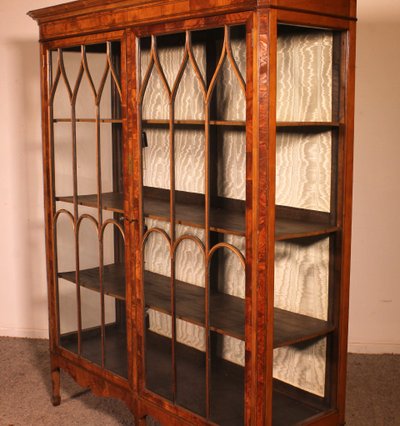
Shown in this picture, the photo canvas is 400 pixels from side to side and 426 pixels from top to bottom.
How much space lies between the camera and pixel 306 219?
2.29 metres

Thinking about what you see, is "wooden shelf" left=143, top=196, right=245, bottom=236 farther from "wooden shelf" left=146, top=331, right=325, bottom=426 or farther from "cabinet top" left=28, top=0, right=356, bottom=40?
"cabinet top" left=28, top=0, right=356, bottom=40

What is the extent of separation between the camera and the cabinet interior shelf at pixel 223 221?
2106 millimetres

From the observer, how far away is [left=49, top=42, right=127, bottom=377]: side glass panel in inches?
102

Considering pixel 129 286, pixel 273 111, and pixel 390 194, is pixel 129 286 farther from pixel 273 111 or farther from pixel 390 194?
pixel 390 194

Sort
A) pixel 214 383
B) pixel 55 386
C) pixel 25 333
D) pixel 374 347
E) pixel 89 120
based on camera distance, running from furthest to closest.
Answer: pixel 25 333
pixel 374 347
pixel 55 386
pixel 89 120
pixel 214 383

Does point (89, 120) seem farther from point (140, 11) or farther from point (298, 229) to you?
point (298, 229)

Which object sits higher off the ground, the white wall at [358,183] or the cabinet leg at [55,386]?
the white wall at [358,183]

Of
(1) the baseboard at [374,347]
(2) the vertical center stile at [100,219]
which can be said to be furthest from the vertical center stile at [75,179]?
(1) the baseboard at [374,347]

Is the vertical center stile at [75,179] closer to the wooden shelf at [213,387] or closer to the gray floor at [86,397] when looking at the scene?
the gray floor at [86,397]

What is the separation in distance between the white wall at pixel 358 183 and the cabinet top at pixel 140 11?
0.97 m

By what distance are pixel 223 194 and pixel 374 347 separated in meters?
1.74

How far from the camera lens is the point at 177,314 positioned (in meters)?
2.34

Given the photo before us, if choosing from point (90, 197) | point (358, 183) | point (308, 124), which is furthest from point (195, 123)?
point (358, 183)

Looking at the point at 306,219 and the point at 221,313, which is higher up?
the point at 306,219
